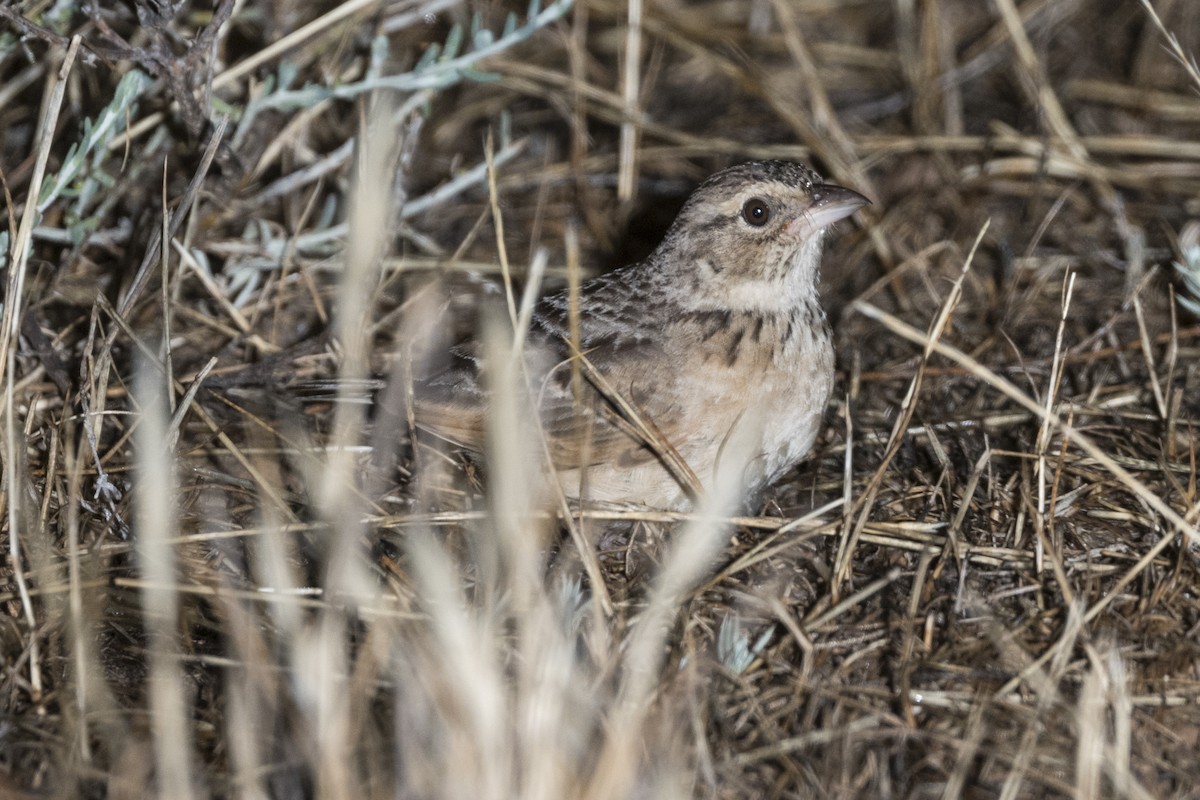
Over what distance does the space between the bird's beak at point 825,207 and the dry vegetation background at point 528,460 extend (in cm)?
51

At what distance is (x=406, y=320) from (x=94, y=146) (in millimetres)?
1421

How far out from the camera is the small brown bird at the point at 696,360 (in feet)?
15.2

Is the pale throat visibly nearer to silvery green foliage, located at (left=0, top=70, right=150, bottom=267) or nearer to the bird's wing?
the bird's wing

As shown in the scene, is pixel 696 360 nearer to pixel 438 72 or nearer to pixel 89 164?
pixel 438 72

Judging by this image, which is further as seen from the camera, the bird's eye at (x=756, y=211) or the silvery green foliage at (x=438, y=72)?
the silvery green foliage at (x=438, y=72)

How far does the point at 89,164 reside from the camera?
5.26m

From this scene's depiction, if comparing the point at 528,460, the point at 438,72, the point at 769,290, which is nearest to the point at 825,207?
the point at 769,290

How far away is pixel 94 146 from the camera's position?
5164mm

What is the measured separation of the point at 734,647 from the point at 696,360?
1171 millimetres

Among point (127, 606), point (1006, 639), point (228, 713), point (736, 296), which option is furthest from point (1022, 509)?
point (127, 606)

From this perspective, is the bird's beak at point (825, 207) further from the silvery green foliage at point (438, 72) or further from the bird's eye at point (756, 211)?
the silvery green foliage at point (438, 72)

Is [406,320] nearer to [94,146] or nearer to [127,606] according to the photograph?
[94,146]

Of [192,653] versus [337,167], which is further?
[337,167]

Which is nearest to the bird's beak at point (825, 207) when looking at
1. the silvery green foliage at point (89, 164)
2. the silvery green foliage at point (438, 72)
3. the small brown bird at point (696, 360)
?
the small brown bird at point (696, 360)
